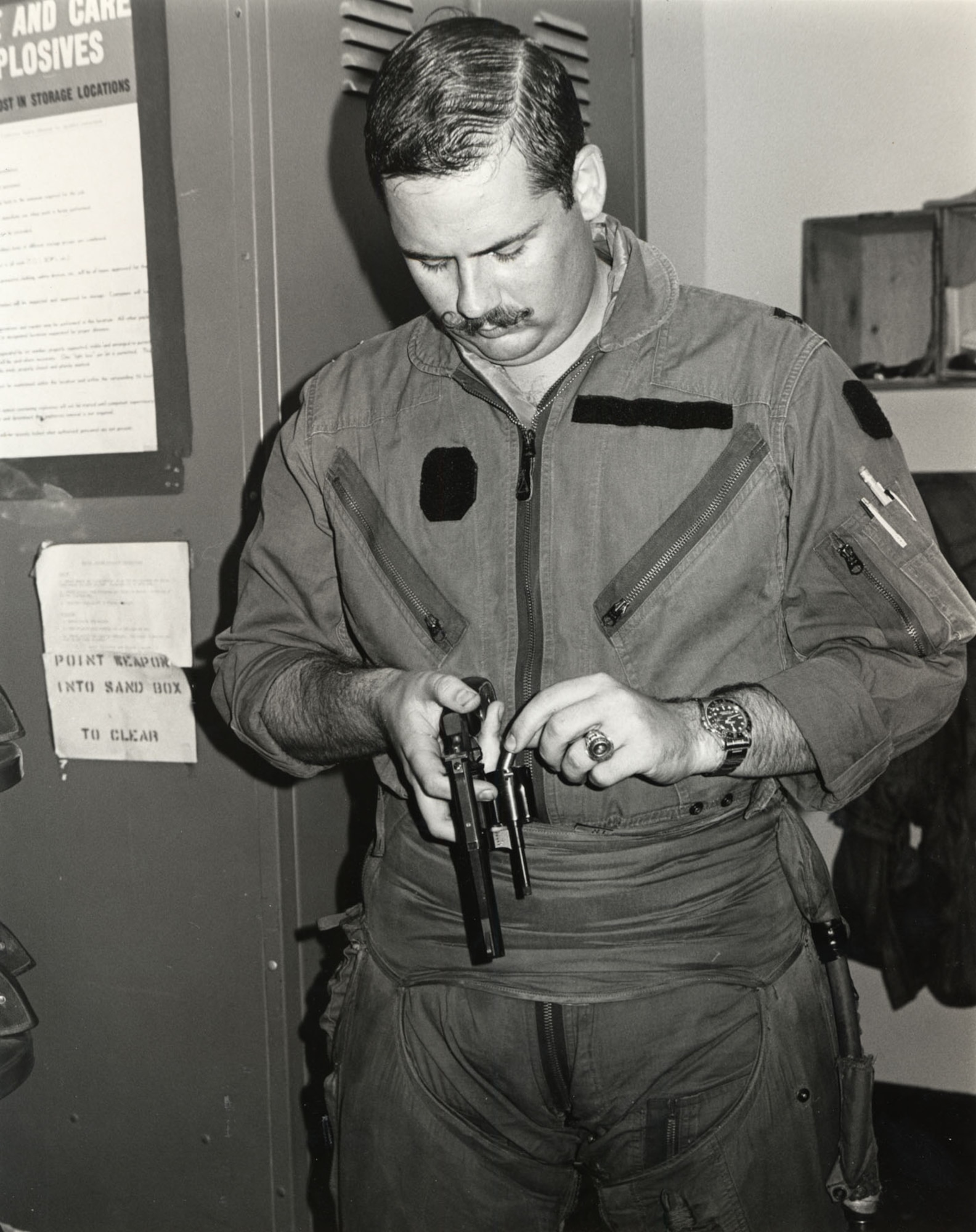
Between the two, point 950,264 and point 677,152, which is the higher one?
point 677,152

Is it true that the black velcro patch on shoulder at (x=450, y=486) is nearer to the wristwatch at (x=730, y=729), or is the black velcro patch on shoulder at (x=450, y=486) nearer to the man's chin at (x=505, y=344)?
A: the man's chin at (x=505, y=344)

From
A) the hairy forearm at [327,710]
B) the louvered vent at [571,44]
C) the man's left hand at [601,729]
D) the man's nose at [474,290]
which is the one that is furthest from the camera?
the louvered vent at [571,44]

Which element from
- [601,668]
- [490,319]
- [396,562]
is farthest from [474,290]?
[601,668]

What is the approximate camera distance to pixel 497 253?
1447 millimetres

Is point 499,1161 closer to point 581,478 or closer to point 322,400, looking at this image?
point 581,478

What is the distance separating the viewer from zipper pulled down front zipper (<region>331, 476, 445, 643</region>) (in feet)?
5.21

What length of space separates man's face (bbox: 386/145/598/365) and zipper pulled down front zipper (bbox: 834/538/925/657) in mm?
427

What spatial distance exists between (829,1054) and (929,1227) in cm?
161

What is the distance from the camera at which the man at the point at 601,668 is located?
4.74ft

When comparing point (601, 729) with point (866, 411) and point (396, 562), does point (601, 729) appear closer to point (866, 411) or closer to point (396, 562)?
point (396, 562)

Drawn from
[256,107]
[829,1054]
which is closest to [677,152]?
[256,107]

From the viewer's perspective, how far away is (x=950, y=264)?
306cm

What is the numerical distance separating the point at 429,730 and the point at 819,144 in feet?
7.67

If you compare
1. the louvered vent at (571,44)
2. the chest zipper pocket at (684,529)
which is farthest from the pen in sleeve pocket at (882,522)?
the louvered vent at (571,44)
